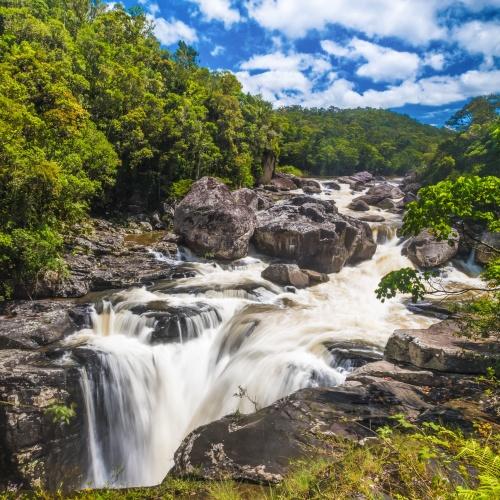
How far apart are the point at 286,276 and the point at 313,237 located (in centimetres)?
372

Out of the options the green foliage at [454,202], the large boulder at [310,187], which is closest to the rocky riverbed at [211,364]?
the green foliage at [454,202]

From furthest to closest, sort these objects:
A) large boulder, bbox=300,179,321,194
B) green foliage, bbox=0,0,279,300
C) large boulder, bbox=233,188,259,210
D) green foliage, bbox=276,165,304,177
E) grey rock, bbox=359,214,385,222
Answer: green foliage, bbox=276,165,304,177 < large boulder, bbox=300,179,321,194 < grey rock, bbox=359,214,385,222 < large boulder, bbox=233,188,259,210 < green foliage, bbox=0,0,279,300

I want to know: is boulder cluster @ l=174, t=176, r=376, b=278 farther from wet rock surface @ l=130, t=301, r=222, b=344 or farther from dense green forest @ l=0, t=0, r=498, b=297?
wet rock surface @ l=130, t=301, r=222, b=344

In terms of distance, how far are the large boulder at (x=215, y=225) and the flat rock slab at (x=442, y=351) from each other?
11.8 meters

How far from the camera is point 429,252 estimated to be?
806 inches

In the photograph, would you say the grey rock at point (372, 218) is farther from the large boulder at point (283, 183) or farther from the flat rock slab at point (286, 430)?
the flat rock slab at point (286, 430)

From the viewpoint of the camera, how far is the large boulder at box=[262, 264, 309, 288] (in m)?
16.7

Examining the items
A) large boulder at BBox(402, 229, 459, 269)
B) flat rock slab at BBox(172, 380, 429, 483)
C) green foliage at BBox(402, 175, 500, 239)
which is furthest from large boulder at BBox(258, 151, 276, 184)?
flat rock slab at BBox(172, 380, 429, 483)

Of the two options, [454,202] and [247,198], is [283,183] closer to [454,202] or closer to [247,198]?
[247,198]

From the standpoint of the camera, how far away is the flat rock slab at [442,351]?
804 centimetres

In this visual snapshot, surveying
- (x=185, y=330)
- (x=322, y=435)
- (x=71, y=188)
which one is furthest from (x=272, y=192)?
(x=322, y=435)

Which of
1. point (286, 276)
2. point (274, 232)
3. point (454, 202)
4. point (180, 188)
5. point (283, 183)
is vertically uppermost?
point (283, 183)

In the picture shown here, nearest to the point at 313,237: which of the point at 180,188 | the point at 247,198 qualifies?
the point at 247,198

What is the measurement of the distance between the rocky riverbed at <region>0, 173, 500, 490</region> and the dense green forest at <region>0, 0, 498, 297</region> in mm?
2803
